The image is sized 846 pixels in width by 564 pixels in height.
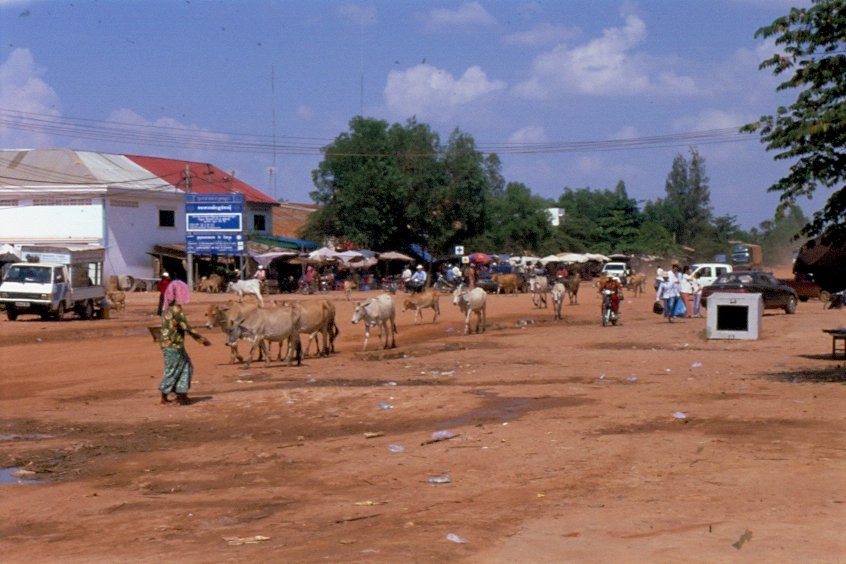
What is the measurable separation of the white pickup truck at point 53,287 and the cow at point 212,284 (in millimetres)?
18881

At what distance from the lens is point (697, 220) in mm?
135625

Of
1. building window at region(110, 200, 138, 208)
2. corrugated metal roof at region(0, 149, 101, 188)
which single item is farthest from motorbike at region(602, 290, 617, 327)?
corrugated metal roof at region(0, 149, 101, 188)

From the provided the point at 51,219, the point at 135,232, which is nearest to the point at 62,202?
the point at 51,219

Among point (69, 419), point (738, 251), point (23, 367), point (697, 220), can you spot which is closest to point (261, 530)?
point (69, 419)

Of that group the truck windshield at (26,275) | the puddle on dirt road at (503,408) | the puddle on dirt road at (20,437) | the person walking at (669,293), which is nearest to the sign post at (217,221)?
the truck windshield at (26,275)

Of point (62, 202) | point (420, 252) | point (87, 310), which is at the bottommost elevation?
point (87, 310)

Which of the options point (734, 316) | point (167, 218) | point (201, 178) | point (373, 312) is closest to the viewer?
point (373, 312)

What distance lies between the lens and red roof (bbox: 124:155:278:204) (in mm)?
66688

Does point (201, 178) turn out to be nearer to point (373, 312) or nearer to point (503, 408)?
point (373, 312)

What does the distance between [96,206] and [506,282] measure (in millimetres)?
22398

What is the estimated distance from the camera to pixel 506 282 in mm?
61906

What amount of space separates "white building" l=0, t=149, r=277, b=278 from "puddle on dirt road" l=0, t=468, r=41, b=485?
4606 cm

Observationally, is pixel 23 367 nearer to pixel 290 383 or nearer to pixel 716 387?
pixel 290 383

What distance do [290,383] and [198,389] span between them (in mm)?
1536
